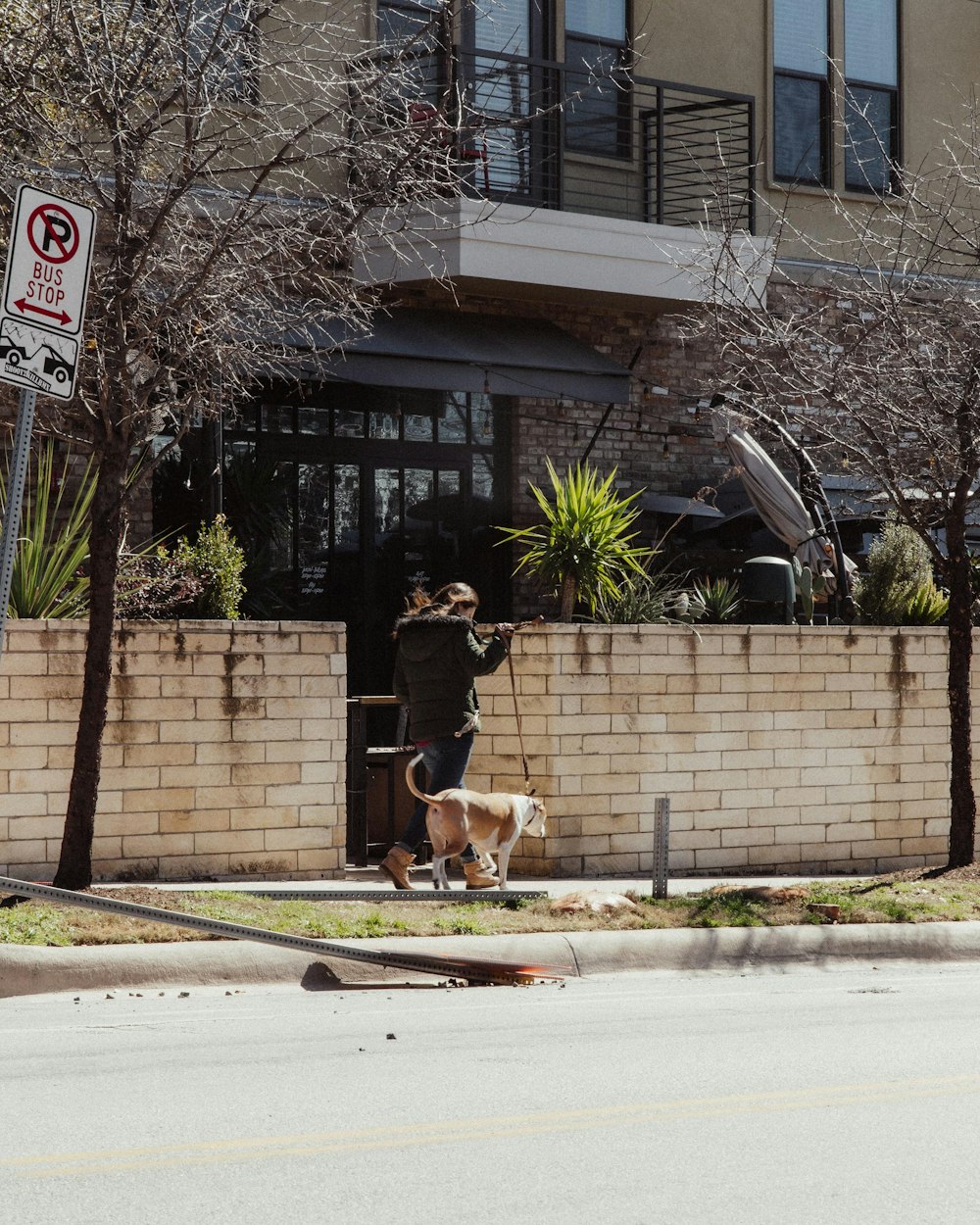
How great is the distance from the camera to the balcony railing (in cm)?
1647

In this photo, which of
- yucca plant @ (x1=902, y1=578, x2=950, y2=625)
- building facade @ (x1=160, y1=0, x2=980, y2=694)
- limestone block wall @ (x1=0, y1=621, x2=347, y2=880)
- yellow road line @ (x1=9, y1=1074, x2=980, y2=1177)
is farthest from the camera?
building facade @ (x1=160, y1=0, x2=980, y2=694)

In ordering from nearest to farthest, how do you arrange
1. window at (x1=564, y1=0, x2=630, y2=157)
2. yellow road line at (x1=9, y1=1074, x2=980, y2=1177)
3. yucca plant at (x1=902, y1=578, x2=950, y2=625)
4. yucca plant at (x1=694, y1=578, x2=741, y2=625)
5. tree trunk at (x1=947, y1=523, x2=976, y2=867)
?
1. yellow road line at (x1=9, y1=1074, x2=980, y2=1177)
2. tree trunk at (x1=947, y1=523, x2=976, y2=867)
3. yucca plant at (x1=694, y1=578, x2=741, y2=625)
4. yucca plant at (x1=902, y1=578, x2=950, y2=625)
5. window at (x1=564, y1=0, x2=630, y2=157)

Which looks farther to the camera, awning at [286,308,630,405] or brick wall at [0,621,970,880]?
awning at [286,308,630,405]

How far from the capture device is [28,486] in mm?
13297

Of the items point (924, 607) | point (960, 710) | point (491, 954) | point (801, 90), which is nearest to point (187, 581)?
point (491, 954)

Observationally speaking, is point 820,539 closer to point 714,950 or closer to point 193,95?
point 714,950

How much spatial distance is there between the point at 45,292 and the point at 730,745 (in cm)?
695

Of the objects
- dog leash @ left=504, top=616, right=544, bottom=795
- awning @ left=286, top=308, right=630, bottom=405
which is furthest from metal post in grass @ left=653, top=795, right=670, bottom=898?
awning @ left=286, top=308, right=630, bottom=405

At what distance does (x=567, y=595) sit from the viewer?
12.6 m

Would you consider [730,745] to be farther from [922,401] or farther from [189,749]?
[189,749]

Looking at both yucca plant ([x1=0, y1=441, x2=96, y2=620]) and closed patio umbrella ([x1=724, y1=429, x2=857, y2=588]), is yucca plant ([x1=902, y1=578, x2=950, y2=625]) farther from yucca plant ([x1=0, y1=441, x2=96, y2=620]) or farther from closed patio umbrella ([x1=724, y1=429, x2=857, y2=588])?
yucca plant ([x1=0, y1=441, x2=96, y2=620])

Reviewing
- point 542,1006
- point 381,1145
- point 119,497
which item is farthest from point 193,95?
point 381,1145

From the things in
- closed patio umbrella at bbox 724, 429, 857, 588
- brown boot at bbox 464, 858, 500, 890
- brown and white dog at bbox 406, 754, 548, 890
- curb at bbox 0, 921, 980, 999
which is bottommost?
curb at bbox 0, 921, 980, 999

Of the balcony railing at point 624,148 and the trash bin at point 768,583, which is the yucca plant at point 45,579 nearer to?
the trash bin at point 768,583
